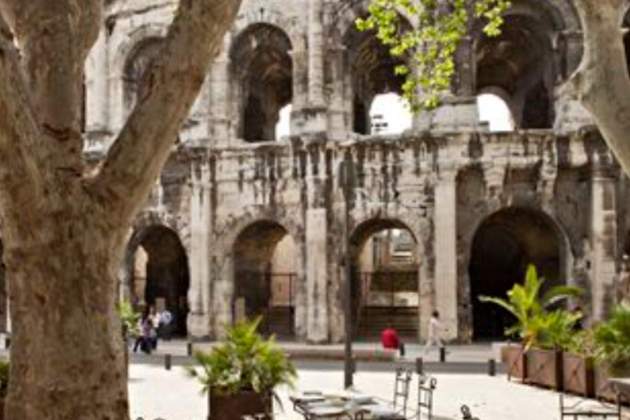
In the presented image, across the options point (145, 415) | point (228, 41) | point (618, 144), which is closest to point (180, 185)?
point (228, 41)

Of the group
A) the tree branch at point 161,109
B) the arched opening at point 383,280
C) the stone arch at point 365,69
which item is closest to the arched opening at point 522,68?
the stone arch at point 365,69

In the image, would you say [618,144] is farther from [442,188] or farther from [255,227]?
[255,227]

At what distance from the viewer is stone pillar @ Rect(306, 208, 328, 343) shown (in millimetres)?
23438

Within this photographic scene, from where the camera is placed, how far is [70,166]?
19.7 ft

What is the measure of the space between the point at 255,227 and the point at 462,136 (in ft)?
22.6

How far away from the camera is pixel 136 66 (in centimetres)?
2772

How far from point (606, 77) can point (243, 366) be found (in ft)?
16.1

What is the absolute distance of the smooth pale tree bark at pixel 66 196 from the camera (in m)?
5.74

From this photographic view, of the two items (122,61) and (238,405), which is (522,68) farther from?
(238,405)

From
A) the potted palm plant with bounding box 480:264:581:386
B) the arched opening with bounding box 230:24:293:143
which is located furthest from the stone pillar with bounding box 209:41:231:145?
the potted palm plant with bounding box 480:264:581:386

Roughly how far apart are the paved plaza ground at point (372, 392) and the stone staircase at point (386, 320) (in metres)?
7.33

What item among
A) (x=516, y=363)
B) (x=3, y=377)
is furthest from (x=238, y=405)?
(x=516, y=363)

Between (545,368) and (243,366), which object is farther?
(545,368)

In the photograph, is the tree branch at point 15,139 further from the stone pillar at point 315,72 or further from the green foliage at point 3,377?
the stone pillar at point 315,72
